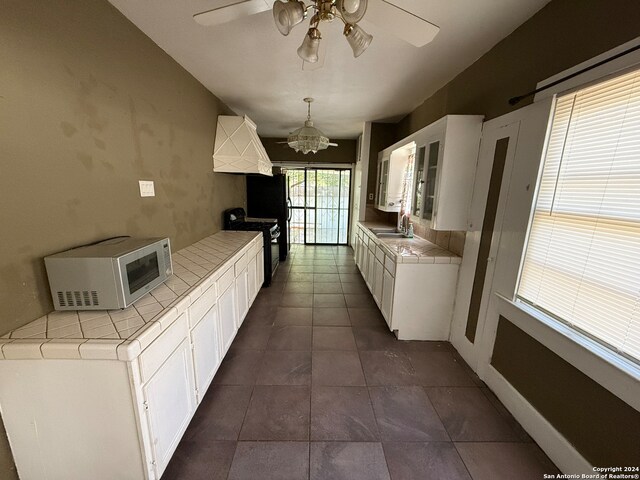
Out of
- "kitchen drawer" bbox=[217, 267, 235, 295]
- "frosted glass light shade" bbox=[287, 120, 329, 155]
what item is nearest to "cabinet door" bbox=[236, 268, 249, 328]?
"kitchen drawer" bbox=[217, 267, 235, 295]

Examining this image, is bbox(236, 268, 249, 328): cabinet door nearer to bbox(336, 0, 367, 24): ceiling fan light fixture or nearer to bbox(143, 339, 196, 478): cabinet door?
bbox(143, 339, 196, 478): cabinet door

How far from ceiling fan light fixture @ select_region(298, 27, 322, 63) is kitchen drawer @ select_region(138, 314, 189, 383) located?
1.58 m

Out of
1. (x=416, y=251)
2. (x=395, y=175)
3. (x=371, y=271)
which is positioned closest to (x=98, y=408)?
(x=416, y=251)

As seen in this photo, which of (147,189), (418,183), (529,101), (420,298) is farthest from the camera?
(418,183)

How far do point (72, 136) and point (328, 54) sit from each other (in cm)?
186

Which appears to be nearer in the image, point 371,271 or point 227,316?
point 227,316

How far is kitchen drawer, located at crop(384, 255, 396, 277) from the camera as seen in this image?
2.52 metres

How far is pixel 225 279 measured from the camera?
210 centimetres

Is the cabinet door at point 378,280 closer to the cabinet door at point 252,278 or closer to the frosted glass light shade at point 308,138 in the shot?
the cabinet door at point 252,278

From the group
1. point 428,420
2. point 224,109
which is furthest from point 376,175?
point 428,420

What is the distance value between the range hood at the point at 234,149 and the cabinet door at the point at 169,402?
2.39 metres

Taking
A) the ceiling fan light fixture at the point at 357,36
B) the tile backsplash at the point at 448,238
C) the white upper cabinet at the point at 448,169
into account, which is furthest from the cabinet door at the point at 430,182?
the ceiling fan light fixture at the point at 357,36

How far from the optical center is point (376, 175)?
4.51 metres

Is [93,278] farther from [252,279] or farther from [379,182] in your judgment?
[379,182]
